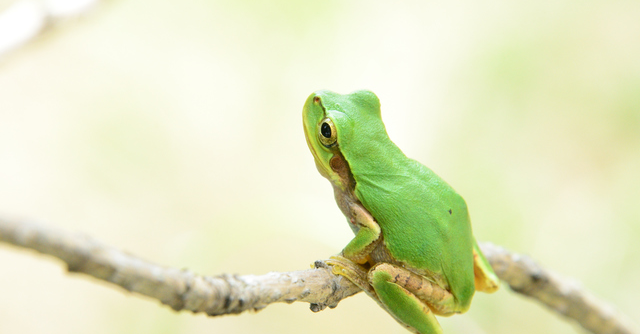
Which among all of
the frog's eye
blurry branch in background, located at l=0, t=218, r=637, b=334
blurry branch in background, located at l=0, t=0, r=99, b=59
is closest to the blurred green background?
blurry branch in background, located at l=0, t=0, r=99, b=59

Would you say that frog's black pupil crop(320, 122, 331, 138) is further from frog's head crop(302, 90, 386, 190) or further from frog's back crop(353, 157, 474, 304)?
frog's back crop(353, 157, 474, 304)

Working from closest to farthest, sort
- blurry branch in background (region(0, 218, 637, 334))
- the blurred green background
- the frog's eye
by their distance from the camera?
blurry branch in background (region(0, 218, 637, 334))
the frog's eye
the blurred green background

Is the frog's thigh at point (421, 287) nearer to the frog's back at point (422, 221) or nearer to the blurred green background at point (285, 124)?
the frog's back at point (422, 221)

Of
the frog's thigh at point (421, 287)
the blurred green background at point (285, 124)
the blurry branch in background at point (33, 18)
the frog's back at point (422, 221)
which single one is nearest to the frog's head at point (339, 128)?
the frog's back at point (422, 221)

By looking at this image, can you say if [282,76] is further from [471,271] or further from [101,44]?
[471,271]

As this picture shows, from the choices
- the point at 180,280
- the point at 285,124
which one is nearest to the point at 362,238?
the point at 180,280

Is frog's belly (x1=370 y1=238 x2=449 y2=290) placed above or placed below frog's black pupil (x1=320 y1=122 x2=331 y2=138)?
below
